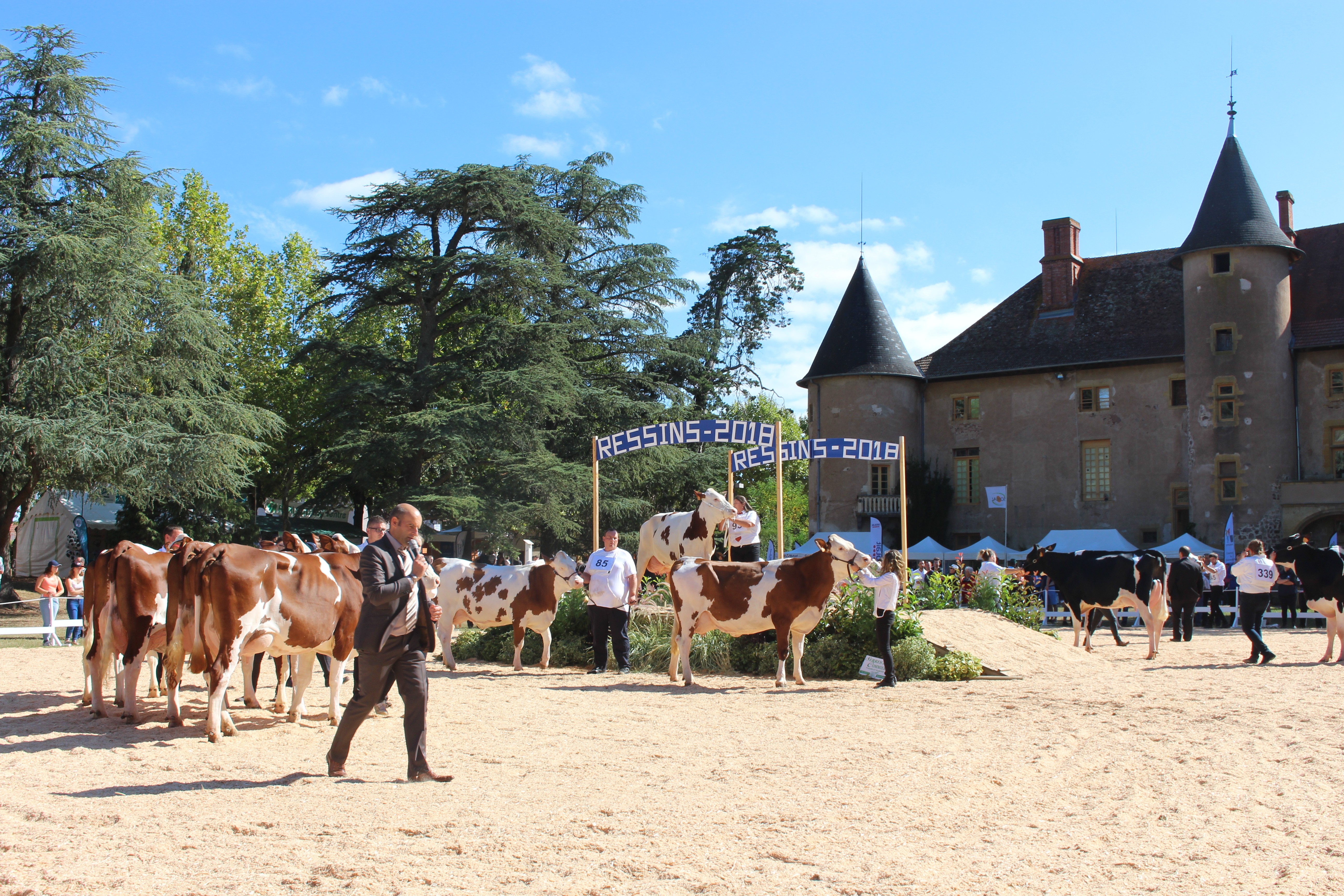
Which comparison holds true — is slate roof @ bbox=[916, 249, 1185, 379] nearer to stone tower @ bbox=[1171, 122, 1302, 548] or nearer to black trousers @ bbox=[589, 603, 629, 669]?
stone tower @ bbox=[1171, 122, 1302, 548]

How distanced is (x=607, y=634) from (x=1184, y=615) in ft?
40.4

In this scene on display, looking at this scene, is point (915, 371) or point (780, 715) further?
point (915, 371)

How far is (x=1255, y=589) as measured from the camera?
1542 cm

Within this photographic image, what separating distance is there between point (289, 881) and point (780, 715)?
6.13m

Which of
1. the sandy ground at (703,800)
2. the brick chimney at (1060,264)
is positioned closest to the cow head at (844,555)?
the sandy ground at (703,800)

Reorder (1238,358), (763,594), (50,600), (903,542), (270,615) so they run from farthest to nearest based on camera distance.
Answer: (1238,358)
(50,600)
(903,542)
(763,594)
(270,615)

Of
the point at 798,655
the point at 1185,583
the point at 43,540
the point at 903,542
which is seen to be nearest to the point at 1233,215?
the point at 1185,583

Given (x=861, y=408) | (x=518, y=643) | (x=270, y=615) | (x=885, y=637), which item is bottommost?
(x=518, y=643)

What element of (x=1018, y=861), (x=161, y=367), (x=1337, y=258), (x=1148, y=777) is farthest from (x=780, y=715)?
(x=1337, y=258)

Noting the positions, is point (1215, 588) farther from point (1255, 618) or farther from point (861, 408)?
point (861, 408)

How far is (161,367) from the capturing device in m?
28.9

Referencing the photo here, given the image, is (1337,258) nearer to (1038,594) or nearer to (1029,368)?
(1029,368)

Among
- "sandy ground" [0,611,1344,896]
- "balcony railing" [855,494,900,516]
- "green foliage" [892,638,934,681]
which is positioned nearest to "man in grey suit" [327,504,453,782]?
"sandy ground" [0,611,1344,896]

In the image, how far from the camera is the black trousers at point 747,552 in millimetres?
16297
